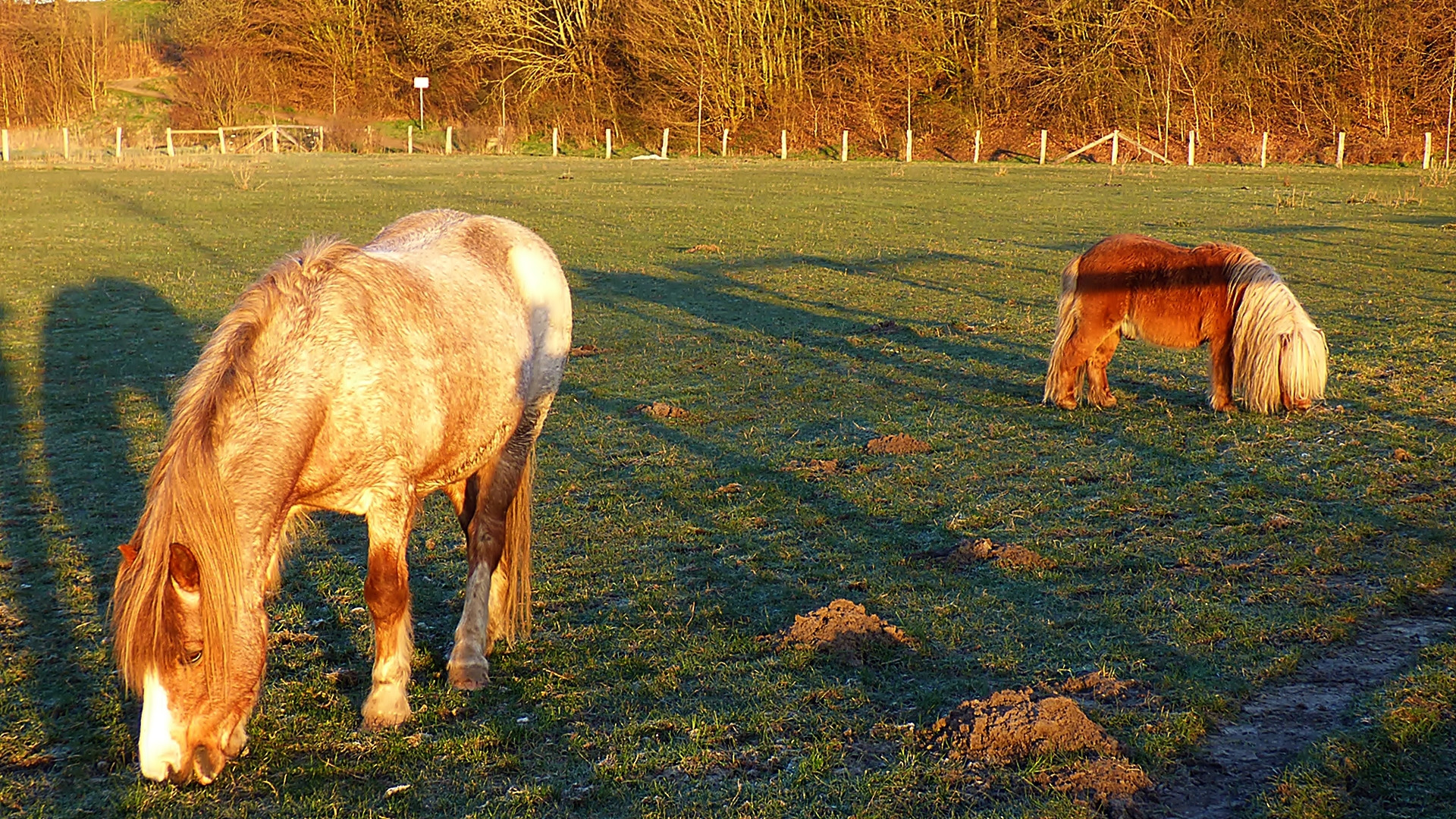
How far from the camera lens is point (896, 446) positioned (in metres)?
7.40

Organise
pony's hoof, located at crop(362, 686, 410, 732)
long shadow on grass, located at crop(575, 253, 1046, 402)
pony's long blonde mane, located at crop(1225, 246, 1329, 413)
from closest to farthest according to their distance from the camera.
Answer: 1. pony's hoof, located at crop(362, 686, 410, 732)
2. pony's long blonde mane, located at crop(1225, 246, 1329, 413)
3. long shadow on grass, located at crop(575, 253, 1046, 402)

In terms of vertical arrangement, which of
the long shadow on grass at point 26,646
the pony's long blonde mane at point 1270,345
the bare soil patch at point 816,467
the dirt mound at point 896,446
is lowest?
the long shadow on grass at point 26,646

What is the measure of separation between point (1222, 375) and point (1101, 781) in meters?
5.53

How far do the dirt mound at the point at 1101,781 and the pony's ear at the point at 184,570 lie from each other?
2.57 meters

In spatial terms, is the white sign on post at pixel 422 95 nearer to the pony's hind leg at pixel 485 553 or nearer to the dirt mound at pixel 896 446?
the dirt mound at pixel 896 446

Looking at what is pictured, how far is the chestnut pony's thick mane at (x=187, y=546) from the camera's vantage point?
9.96 ft

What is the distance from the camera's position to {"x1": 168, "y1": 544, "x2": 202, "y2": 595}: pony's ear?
9.86 feet

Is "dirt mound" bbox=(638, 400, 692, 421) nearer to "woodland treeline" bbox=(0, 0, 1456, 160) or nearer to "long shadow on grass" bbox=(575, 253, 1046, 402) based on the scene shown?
"long shadow on grass" bbox=(575, 253, 1046, 402)

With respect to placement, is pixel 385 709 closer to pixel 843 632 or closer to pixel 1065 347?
pixel 843 632

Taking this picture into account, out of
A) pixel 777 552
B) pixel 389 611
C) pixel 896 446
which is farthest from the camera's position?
pixel 896 446

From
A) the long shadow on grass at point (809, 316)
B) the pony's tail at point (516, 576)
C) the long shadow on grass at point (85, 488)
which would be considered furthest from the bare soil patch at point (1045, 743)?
the long shadow on grass at point (809, 316)

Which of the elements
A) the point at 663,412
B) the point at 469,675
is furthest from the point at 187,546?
the point at 663,412

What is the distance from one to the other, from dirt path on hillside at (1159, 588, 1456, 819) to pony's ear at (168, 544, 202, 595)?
2.90 m

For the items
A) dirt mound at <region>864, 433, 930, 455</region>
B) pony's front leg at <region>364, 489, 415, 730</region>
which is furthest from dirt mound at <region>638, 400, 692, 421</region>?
pony's front leg at <region>364, 489, 415, 730</region>
